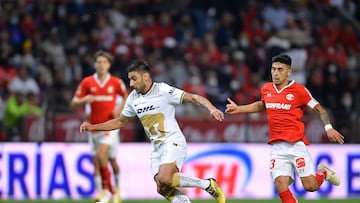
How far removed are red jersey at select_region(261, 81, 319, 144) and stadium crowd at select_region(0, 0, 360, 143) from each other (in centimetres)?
704

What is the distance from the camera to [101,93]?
51.1ft

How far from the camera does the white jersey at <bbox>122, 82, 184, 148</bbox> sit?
11.9 metres

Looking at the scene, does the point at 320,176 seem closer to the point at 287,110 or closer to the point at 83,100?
the point at 287,110

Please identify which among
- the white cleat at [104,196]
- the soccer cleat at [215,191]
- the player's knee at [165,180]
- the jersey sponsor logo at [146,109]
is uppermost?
the jersey sponsor logo at [146,109]

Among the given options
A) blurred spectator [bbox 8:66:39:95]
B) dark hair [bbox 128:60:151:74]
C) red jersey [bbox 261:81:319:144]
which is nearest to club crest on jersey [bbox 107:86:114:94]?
dark hair [bbox 128:60:151:74]

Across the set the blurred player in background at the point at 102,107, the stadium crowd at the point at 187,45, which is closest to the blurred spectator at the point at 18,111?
the stadium crowd at the point at 187,45

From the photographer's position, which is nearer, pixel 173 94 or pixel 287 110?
pixel 173 94

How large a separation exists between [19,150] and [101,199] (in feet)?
9.82

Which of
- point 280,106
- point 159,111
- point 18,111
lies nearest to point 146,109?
point 159,111

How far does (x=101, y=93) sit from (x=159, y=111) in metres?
3.76

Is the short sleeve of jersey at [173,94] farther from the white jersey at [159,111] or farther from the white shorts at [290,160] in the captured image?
the white shorts at [290,160]

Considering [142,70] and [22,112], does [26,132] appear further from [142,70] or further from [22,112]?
[142,70]

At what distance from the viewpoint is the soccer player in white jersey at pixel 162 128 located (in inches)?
465

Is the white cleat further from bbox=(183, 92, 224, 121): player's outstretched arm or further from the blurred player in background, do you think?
bbox=(183, 92, 224, 121): player's outstretched arm
